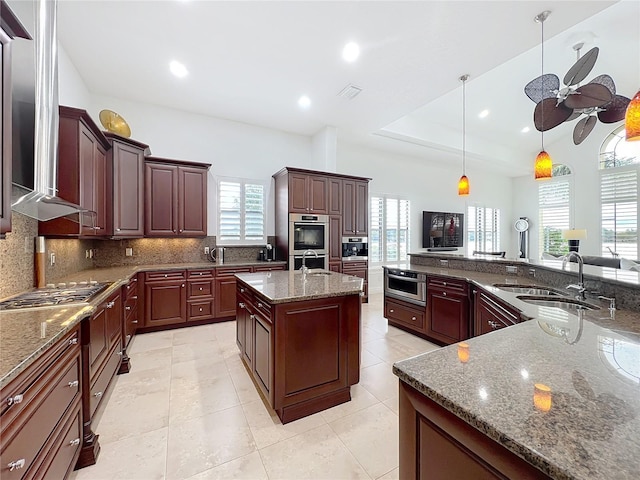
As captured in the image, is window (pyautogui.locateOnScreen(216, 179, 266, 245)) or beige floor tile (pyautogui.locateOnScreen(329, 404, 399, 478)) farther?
window (pyautogui.locateOnScreen(216, 179, 266, 245))

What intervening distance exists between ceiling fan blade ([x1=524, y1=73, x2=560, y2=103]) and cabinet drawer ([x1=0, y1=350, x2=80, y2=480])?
4.68 meters

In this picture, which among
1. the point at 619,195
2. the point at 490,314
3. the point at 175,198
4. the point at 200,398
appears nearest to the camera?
the point at 200,398

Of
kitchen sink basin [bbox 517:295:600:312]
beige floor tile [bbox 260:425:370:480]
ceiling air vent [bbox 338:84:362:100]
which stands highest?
ceiling air vent [bbox 338:84:362:100]

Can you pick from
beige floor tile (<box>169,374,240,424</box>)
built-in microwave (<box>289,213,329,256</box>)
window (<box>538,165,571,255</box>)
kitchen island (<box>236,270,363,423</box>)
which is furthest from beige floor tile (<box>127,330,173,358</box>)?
window (<box>538,165,571,255</box>)

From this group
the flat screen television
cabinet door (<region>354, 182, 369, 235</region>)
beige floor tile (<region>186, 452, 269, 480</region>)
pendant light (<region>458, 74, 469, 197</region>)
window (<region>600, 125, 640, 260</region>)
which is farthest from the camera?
the flat screen television

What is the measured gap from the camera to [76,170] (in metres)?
2.46

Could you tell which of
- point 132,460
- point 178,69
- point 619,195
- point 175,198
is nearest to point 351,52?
point 178,69

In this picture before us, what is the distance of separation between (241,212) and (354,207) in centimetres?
221

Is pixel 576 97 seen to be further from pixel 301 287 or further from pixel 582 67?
pixel 301 287

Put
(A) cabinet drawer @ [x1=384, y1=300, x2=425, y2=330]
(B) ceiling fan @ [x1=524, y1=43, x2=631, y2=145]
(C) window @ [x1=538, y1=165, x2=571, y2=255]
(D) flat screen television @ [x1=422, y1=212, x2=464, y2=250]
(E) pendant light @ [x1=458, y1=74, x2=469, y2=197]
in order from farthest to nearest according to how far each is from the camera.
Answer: (C) window @ [x1=538, y1=165, x2=571, y2=255] → (D) flat screen television @ [x1=422, y1=212, x2=464, y2=250] → (E) pendant light @ [x1=458, y1=74, x2=469, y2=197] → (A) cabinet drawer @ [x1=384, y1=300, x2=425, y2=330] → (B) ceiling fan @ [x1=524, y1=43, x2=631, y2=145]

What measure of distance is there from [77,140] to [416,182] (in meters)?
6.76

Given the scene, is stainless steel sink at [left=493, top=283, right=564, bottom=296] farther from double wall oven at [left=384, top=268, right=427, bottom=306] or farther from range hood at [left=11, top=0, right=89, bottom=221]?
range hood at [left=11, top=0, right=89, bottom=221]

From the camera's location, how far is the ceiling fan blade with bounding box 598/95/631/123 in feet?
9.94

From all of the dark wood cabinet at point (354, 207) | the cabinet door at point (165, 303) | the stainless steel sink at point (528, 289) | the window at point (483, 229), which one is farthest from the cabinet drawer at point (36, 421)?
the window at point (483, 229)
